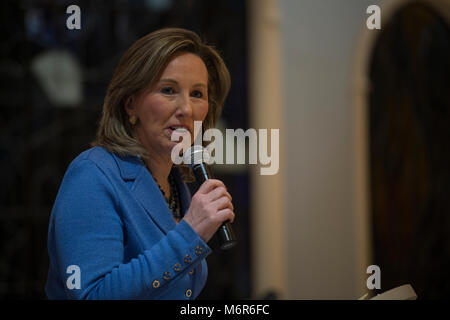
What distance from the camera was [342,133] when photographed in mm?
1367

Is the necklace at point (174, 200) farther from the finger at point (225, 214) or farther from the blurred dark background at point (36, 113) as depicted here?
the blurred dark background at point (36, 113)

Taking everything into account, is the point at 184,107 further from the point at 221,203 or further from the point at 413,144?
the point at 413,144

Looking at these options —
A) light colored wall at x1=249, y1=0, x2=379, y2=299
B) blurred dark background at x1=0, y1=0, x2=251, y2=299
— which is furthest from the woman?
blurred dark background at x1=0, y1=0, x2=251, y2=299

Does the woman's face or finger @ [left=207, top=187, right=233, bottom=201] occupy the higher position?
the woman's face

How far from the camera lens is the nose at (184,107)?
91 centimetres

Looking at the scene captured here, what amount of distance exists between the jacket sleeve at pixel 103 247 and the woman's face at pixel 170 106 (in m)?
0.11

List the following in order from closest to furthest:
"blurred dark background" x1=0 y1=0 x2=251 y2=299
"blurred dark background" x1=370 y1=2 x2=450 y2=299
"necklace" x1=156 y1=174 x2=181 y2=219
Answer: "necklace" x1=156 y1=174 x2=181 y2=219
"blurred dark background" x1=370 y1=2 x2=450 y2=299
"blurred dark background" x1=0 y1=0 x2=251 y2=299

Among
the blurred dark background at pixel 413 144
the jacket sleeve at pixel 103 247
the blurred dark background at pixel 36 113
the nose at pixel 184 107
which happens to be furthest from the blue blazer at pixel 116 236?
the blurred dark background at pixel 36 113

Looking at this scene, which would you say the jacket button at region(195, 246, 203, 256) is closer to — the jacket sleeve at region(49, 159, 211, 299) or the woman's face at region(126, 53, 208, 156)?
the jacket sleeve at region(49, 159, 211, 299)

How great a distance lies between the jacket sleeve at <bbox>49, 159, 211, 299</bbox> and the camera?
33.4 inches

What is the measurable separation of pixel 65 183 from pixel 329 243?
0.65 m

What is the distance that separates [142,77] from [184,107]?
0.09 metres

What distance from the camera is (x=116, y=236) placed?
2.84 ft

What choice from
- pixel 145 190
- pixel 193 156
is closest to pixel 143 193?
pixel 145 190
